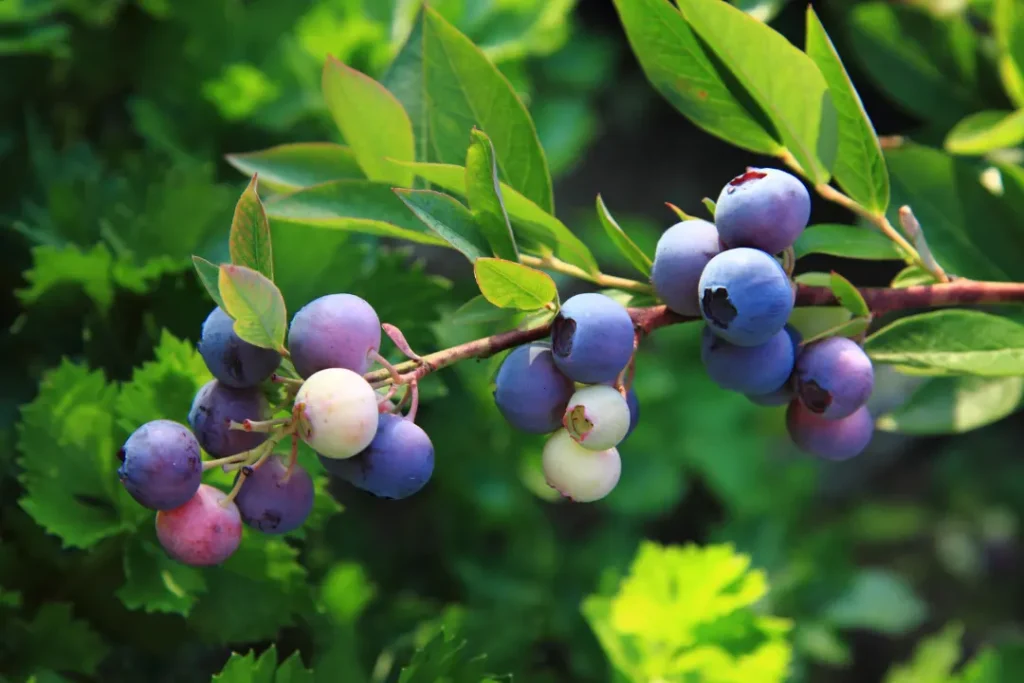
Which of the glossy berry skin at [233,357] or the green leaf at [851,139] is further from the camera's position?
the green leaf at [851,139]

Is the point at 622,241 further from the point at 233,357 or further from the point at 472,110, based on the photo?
the point at 233,357

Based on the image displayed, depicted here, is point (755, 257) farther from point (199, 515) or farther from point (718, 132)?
point (199, 515)

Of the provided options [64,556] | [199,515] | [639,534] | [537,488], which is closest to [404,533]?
[537,488]

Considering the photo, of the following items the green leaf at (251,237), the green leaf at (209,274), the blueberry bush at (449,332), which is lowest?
the blueberry bush at (449,332)

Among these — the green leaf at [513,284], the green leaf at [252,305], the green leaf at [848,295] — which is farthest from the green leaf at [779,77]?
the green leaf at [252,305]

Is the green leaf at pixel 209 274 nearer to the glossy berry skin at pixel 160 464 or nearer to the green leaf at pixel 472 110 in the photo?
the glossy berry skin at pixel 160 464

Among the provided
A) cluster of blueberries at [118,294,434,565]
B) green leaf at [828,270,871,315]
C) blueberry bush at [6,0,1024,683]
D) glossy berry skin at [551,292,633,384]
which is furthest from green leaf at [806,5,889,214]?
cluster of blueberries at [118,294,434,565]

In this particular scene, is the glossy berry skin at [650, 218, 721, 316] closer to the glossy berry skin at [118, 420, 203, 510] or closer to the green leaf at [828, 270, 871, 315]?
the green leaf at [828, 270, 871, 315]

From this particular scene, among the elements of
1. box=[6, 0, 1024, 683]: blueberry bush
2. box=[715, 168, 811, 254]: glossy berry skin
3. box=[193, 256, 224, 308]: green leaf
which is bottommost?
box=[6, 0, 1024, 683]: blueberry bush
